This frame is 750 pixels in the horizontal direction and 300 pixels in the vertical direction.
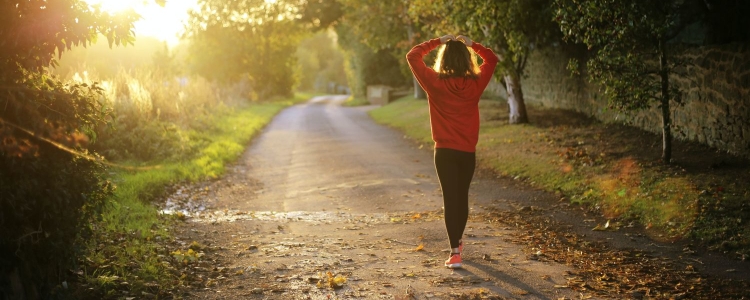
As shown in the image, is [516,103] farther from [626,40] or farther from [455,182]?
[455,182]

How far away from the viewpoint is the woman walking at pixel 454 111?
21.9ft

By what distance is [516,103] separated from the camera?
22.0 m

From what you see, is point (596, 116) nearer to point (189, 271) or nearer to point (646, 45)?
point (646, 45)

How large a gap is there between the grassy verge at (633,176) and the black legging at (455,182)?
2.72 m

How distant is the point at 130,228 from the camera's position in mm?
8680

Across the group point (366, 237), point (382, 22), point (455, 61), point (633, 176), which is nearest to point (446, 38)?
point (455, 61)

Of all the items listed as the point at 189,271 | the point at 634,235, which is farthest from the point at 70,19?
the point at 634,235

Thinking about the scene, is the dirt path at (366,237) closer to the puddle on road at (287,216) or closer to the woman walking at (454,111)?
the puddle on road at (287,216)

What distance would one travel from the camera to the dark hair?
6648mm

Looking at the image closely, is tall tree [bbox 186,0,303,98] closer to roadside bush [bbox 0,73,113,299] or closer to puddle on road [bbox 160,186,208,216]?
puddle on road [bbox 160,186,208,216]

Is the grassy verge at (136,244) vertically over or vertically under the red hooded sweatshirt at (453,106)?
under

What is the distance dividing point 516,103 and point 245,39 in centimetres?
3383

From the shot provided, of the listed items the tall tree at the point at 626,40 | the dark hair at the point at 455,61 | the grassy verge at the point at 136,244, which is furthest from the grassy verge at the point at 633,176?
the grassy verge at the point at 136,244

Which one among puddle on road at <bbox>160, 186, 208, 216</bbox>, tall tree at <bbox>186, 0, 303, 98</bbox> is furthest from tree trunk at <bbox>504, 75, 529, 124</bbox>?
tall tree at <bbox>186, 0, 303, 98</bbox>
